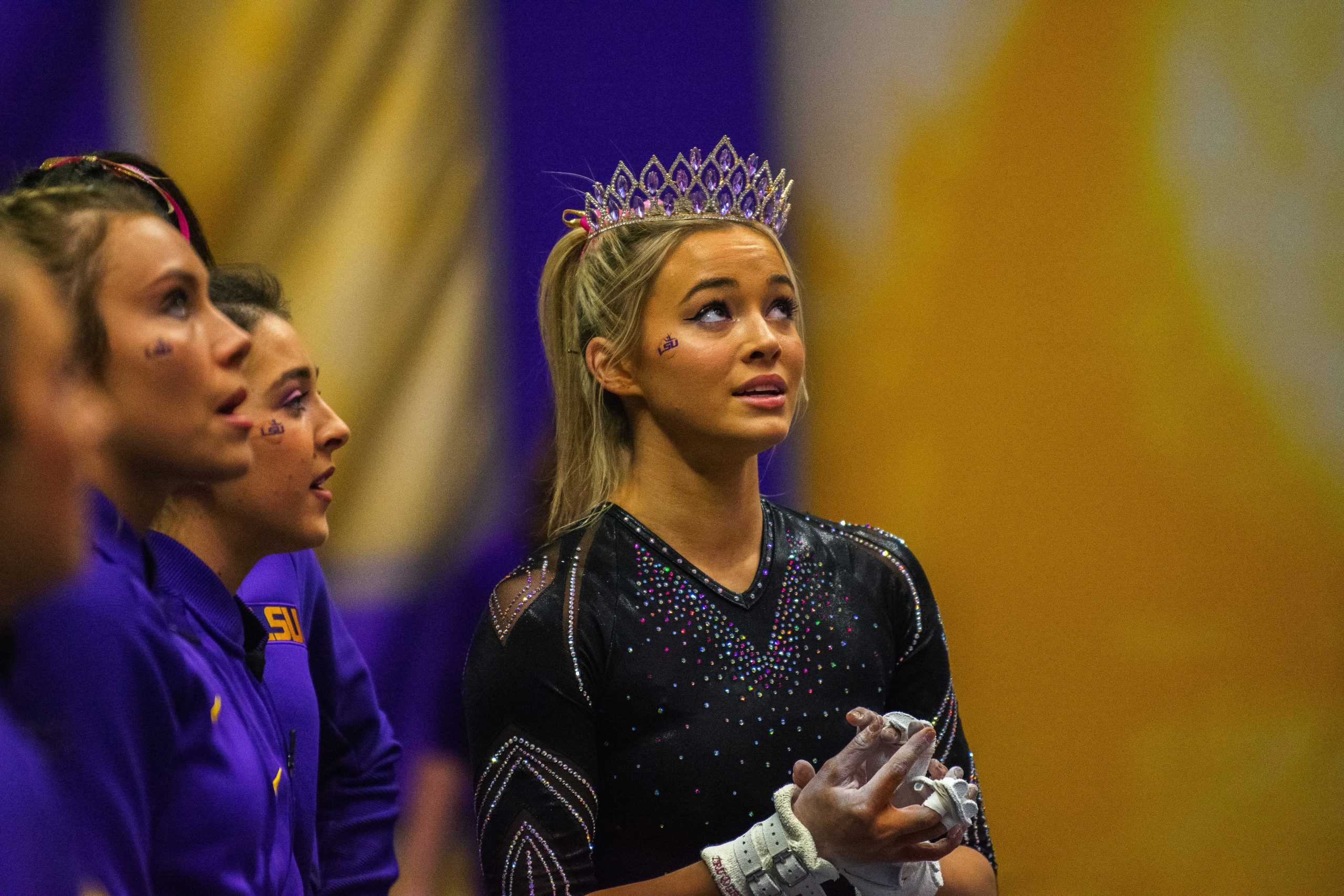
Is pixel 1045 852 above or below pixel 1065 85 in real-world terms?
below

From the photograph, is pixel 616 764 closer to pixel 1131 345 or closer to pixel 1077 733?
pixel 1077 733

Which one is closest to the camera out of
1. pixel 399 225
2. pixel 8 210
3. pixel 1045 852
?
pixel 8 210

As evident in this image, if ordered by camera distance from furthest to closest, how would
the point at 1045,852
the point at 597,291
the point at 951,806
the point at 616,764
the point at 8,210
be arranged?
the point at 1045,852
the point at 597,291
the point at 616,764
the point at 951,806
the point at 8,210

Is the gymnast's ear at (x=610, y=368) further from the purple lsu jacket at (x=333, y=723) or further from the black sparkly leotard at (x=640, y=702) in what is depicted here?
the purple lsu jacket at (x=333, y=723)

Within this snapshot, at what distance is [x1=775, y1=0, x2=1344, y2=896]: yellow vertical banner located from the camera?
2.64 meters

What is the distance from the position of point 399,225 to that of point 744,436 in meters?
0.75

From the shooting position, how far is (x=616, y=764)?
6.15ft

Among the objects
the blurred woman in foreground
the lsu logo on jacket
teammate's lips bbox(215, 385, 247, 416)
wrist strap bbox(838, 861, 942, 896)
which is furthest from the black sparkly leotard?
the blurred woman in foreground

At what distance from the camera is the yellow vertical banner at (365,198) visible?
7.22 ft

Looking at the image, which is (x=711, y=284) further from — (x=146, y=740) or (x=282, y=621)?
(x=146, y=740)

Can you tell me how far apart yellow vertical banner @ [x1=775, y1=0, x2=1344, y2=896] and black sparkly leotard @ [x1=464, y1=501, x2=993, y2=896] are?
2.24 feet

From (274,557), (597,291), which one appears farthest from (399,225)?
(274,557)

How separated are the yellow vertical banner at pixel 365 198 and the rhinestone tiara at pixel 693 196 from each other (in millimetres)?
318

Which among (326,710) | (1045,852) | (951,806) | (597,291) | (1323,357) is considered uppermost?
(1323,357)
